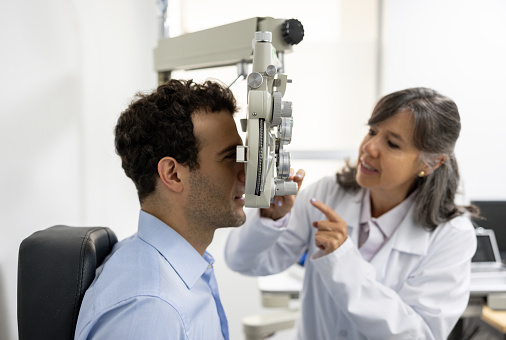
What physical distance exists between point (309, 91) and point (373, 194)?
1490mm

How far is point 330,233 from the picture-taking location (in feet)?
3.85

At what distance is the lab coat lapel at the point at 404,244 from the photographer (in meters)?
1.27

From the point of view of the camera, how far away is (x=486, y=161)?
110 inches

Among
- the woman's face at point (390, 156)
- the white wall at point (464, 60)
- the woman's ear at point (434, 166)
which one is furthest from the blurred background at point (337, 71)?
the woman's ear at point (434, 166)

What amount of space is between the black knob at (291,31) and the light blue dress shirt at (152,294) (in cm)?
48

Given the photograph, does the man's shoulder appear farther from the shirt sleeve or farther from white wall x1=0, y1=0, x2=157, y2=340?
white wall x1=0, y1=0, x2=157, y2=340

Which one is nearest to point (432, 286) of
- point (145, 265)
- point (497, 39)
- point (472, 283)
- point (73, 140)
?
point (145, 265)

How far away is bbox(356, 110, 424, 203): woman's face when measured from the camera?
1.26m

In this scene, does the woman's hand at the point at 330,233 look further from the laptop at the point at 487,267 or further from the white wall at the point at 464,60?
the white wall at the point at 464,60

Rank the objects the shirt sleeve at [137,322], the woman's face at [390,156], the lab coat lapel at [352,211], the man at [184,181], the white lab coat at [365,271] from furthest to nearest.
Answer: the lab coat lapel at [352,211] → the woman's face at [390,156] → the white lab coat at [365,271] → the man at [184,181] → the shirt sleeve at [137,322]

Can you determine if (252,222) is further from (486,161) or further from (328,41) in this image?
(486,161)

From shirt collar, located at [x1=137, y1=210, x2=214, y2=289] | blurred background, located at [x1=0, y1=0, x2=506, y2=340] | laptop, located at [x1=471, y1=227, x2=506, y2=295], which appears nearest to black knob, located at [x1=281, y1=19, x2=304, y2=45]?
shirt collar, located at [x1=137, y1=210, x2=214, y2=289]

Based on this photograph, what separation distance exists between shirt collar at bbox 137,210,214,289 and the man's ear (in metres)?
0.08

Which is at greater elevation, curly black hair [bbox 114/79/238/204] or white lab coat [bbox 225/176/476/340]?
curly black hair [bbox 114/79/238/204]
